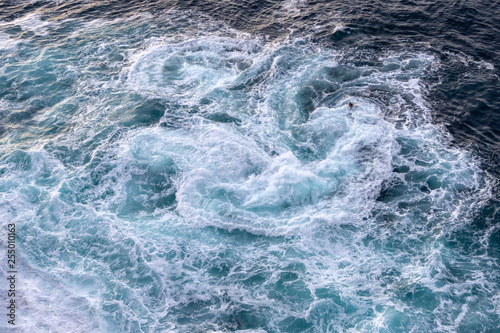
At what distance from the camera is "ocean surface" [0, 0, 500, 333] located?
16109 millimetres

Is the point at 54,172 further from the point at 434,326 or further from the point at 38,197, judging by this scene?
the point at 434,326

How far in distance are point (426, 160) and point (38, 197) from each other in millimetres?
19862

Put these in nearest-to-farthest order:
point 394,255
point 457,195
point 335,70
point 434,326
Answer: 1. point 434,326
2. point 394,255
3. point 457,195
4. point 335,70

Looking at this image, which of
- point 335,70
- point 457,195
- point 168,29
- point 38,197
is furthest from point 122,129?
point 457,195

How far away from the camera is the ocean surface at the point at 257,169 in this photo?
1611cm

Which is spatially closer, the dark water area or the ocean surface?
the ocean surface

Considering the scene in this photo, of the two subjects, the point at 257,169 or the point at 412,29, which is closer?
the point at 257,169

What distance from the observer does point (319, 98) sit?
80.8 ft

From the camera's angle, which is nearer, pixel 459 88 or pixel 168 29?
pixel 459 88

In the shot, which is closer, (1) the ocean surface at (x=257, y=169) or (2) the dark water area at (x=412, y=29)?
(1) the ocean surface at (x=257, y=169)

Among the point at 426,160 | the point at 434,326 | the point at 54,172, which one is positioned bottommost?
the point at 434,326

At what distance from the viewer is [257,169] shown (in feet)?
68.1

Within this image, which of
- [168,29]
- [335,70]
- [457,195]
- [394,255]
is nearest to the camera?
[394,255]

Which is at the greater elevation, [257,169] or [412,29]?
[412,29]
